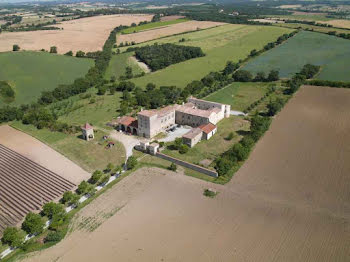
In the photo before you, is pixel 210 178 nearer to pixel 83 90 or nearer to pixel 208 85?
pixel 208 85

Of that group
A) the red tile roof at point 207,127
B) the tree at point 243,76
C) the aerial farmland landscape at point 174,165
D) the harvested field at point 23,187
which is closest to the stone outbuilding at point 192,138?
the aerial farmland landscape at point 174,165

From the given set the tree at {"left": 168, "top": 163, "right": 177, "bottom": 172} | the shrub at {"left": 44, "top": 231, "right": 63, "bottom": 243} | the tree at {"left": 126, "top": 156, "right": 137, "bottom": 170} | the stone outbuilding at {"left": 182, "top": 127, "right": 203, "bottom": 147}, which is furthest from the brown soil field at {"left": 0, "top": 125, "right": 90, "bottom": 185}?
the stone outbuilding at {"left": 182, "top": 127, "right": 203, "bottom": 147}

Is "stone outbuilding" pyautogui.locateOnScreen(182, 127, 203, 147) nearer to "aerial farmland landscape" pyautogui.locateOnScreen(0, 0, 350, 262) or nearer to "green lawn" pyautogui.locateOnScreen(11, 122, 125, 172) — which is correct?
"aerial farmland landscape" pyautogui.locateOnScreen(0, 0, 350, 262)

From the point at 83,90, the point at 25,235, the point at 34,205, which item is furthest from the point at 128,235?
the point at 83,90

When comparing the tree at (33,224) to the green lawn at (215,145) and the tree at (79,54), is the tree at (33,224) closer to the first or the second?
the green lawn at (215,145)

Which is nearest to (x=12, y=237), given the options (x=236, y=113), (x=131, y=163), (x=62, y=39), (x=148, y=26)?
(x=131, y=163)

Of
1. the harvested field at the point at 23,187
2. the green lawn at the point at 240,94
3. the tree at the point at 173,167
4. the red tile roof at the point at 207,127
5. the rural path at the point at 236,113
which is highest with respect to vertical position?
the red tile roof at the point at 207,127

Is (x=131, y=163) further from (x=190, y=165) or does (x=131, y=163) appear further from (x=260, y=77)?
(x=260, y=77)

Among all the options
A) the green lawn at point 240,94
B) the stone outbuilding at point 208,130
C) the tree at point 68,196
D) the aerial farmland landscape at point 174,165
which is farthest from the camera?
the green lawn at point 240,94
